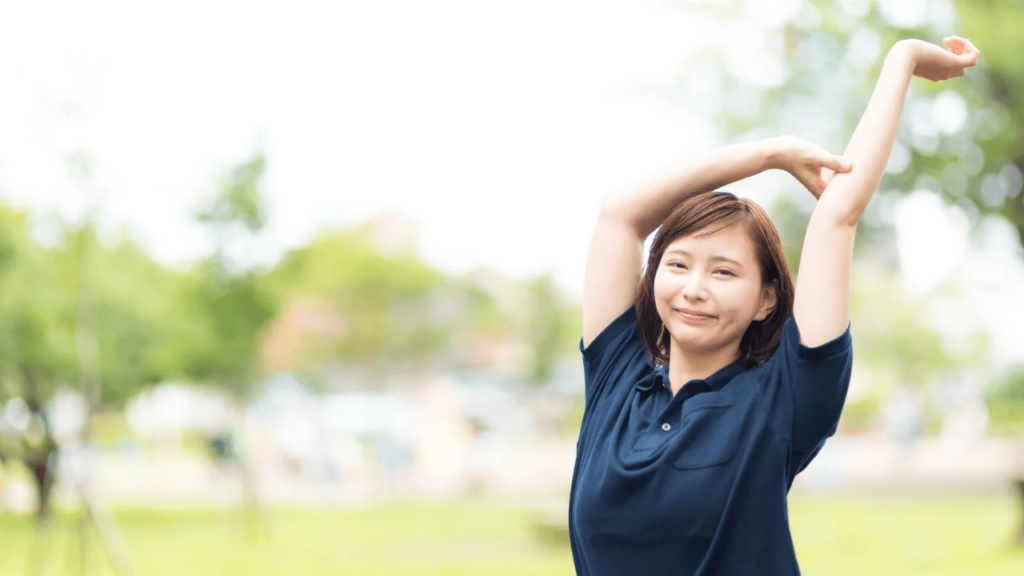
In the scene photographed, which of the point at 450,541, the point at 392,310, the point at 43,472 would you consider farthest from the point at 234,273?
the point at 392,310

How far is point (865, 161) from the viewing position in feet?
3.58

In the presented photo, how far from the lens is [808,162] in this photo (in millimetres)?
1123

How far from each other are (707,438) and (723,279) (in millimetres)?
187

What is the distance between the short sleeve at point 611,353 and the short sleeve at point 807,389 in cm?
22

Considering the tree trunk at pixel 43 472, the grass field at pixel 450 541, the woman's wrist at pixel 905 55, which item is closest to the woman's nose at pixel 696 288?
the woman's wrist at pixel 905 55

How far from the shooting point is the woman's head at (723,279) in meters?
1.11

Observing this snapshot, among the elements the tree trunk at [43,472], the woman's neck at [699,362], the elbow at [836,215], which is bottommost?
the tree trunk at [43,472]

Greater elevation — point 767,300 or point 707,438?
point 767,300

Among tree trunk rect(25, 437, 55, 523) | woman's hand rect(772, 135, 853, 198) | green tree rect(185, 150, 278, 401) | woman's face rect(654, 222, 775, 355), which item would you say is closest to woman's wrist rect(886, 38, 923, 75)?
woman's hand rect(772, 135, 853, 198)

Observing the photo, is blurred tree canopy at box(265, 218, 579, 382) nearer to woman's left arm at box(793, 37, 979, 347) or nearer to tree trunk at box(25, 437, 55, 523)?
tree trunk at box(25, 437, 55, 523)

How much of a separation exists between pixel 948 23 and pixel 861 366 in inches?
902

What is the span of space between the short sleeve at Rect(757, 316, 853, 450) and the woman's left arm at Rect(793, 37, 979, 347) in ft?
0.05

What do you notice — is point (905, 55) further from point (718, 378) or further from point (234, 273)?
point (234, 273)

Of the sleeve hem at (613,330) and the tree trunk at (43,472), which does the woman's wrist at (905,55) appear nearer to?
the sleeve hem at (613,330)
